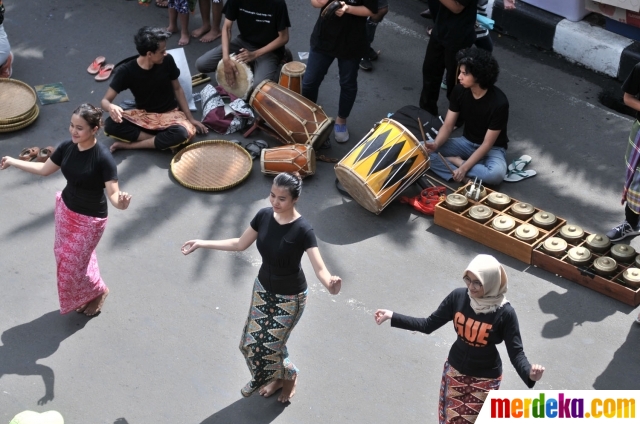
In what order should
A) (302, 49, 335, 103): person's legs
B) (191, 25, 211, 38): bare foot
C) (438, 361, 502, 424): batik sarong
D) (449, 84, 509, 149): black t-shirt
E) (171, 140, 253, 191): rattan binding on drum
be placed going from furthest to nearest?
1. (191, 25, 211, 38): bare foot
2. (302, 49, 335, 103): person's legs
3. (171, 140, 253, 191): rattan binding on drum
4. (449, 84, 509, 149): black t-shirt
5. (438, 361, 502, 424): batik sarong

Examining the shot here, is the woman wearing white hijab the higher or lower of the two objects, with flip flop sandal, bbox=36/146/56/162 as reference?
higher

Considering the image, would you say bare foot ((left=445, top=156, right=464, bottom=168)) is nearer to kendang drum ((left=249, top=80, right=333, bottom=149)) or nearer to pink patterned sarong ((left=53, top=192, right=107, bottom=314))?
kendang drum ((left=249, top=80, right=333, bottom=149))

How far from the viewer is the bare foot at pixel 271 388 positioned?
5459 millimetres

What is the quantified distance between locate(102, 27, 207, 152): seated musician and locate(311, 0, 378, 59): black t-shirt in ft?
4.27

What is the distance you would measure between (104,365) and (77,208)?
1014 mm

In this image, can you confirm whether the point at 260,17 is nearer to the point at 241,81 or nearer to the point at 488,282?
the point at 241,81

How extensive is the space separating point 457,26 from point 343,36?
3.26 ft

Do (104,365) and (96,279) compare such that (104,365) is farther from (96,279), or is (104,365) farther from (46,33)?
(46,33)

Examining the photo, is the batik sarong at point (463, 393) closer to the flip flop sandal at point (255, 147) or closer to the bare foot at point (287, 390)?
the bare foot at point (287, 390)

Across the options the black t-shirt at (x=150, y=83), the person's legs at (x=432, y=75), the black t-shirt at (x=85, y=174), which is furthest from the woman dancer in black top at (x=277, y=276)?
the person's legs at (x=432, y=75)

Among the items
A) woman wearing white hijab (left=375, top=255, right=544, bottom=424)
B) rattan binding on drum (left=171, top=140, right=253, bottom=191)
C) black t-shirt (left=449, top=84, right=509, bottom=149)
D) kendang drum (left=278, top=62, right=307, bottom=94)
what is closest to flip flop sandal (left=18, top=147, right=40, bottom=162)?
rattan binding on drum (left=171, top=140, right=253, bottom=191)

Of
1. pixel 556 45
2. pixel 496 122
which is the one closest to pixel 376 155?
pixel 496 122

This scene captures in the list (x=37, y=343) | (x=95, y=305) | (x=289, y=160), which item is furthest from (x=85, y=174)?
(x=289, y=160)

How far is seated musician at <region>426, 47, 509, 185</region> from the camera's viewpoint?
7.09 metres
